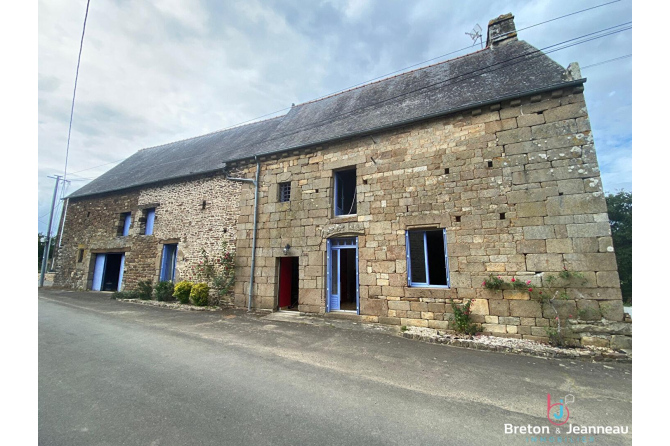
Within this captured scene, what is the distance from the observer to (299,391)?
337 cm

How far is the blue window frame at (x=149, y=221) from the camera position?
12099 mm

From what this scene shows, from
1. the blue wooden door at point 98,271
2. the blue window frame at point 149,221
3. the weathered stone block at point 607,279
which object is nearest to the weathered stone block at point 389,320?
the weathered stone block at point 607,279

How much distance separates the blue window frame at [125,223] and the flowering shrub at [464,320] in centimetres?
1491

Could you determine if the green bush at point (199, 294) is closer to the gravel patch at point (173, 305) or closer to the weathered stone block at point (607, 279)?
the gravel patch at point (173, 305)

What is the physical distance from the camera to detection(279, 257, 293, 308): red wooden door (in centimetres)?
890

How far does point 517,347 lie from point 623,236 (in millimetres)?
23017

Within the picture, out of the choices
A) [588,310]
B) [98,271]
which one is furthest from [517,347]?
[98,271]

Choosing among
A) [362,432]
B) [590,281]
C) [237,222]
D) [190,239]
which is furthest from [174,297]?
[590,281]

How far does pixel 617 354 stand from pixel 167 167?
1750 cm

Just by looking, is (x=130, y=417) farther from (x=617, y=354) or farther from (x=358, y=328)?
(x=617, y=354)

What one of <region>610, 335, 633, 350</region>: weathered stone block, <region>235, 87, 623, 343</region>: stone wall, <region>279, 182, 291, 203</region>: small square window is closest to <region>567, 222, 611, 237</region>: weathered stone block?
<region>235, 87, 623, 343</region>: stone wall

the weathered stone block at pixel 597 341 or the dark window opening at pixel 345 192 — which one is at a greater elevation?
the dark window opening at pixel 345 192

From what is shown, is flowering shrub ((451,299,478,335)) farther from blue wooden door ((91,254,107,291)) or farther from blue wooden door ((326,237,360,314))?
blue wooden door ((91,254,107,291))

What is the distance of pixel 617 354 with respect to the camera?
184 inches
